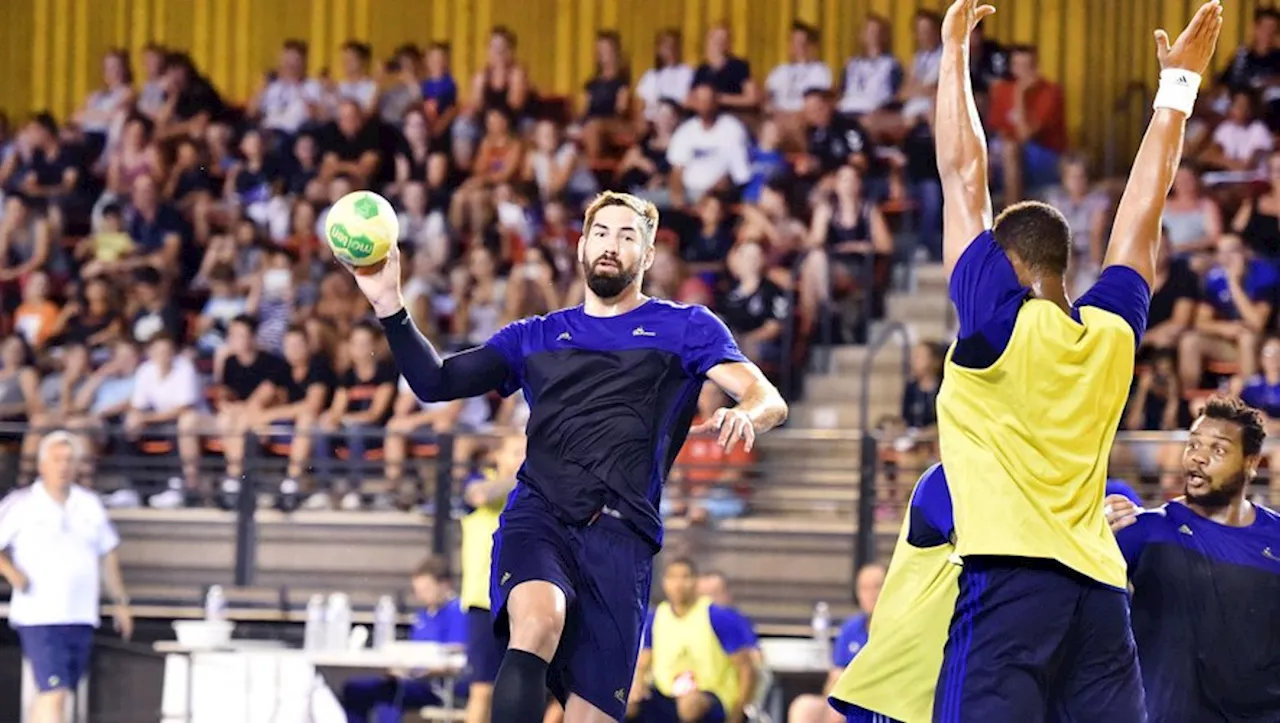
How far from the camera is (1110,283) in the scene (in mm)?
5121

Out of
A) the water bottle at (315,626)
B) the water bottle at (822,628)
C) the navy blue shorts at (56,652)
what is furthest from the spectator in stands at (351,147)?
the water bottle at (822,628)

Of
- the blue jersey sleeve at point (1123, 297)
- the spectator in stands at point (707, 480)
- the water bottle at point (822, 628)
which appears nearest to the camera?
the blue jersey sleeve at point (1123, 297)

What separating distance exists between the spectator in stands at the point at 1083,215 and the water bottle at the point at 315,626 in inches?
216

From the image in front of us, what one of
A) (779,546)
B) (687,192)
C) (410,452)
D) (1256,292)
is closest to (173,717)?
(410,452)

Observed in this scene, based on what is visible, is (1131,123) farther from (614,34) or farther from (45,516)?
(45,516)

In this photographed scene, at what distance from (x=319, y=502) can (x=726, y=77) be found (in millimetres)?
5157

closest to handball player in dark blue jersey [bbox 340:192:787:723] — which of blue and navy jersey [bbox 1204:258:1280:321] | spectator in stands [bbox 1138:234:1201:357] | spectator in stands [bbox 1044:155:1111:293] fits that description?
spectator in stands [bbox 1138:234:1201:357]

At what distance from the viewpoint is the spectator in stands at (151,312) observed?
16312 millimetres

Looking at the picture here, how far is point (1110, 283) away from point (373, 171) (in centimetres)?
1311

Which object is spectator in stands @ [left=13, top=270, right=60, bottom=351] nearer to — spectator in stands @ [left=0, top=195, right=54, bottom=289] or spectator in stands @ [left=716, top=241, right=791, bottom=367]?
spectator in stands @ [left=0, top=195, right=54, bottom=289]

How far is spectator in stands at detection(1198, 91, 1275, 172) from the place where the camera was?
1473cm

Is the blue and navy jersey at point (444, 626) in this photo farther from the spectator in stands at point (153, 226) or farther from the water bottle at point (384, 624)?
the spectator in stands at point (153, 226)

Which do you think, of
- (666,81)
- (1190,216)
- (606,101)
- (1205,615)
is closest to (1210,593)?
(1205,615)

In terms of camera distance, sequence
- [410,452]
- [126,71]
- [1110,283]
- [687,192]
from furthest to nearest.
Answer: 1. [126,71]
2. [687,192]
3. [410,452]
4. [1110,283]
